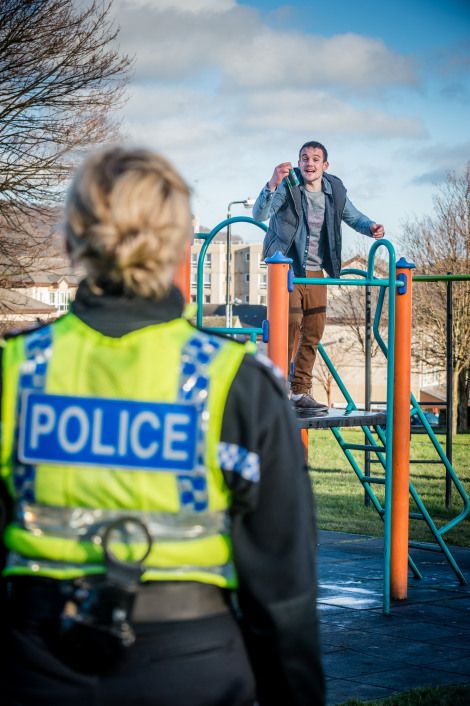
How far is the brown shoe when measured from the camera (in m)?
7.36

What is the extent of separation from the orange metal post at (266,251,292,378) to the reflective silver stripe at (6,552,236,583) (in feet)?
15.8

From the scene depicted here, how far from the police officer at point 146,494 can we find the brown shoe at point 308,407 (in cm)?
536

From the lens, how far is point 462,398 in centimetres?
3769

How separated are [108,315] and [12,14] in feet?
52.2

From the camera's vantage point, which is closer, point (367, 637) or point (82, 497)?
point (82, 497)

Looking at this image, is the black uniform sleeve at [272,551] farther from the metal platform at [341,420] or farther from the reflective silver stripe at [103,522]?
the metal platform at [341,420]

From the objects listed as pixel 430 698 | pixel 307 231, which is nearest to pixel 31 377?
pixel 430 698

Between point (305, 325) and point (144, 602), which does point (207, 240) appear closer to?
point (305, 325)

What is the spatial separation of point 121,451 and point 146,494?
0.10 m

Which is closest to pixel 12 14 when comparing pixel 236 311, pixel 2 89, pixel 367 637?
pixel 2 89

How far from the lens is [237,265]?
130750 millimetres

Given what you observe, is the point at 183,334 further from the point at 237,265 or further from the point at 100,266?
the point at 237,265

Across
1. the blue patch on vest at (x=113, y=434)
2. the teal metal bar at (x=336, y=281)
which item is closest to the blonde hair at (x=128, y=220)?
the blue patch on vest at (x=113, y=434)

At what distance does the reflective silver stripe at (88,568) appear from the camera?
187cm
